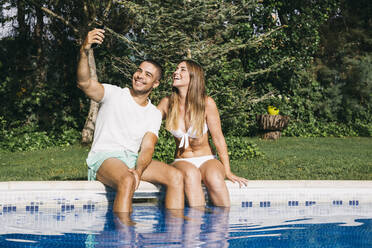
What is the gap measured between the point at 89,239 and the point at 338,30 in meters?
12.4

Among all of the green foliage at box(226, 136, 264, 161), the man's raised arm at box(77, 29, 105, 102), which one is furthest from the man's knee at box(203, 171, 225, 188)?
the green foliage at box(226, 136, 264, 161)

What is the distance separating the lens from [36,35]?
409 inches

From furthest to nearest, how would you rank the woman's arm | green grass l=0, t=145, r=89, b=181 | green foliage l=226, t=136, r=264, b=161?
green foliage l=226, t=136, r=264, b=161, green grass l=0, t=145, r=89, b=181, the woman's arm

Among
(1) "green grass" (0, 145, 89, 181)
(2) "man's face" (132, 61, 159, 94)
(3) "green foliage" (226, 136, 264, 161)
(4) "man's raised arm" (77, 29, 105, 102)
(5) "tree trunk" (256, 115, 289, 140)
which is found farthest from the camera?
(5) "tree trunk" (256, 115, 289, 140)

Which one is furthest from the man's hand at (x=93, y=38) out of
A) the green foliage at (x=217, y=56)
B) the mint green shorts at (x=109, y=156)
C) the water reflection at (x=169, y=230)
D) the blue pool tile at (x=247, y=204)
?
the green foliage at (x=217, y=56)

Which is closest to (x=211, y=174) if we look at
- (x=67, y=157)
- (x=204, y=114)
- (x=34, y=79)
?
(x=204, y=114)

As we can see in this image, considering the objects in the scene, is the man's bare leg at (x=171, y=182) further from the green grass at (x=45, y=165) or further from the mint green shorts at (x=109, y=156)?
the green grass at (x=45, y=165)

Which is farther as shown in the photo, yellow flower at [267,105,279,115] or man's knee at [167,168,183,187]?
yellow flower at [267,105,279,115]

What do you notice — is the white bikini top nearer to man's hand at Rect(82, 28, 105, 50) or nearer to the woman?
the woman

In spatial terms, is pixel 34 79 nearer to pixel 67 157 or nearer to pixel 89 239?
pixel 67 157

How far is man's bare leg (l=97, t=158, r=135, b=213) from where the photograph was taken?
10.8 feet

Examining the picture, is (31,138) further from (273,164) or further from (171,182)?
(171,182)

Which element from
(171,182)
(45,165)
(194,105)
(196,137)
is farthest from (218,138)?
(45,165)

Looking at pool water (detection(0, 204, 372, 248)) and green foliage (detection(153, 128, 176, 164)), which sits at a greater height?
green foliage (detection(153, 128, 176, 164))
